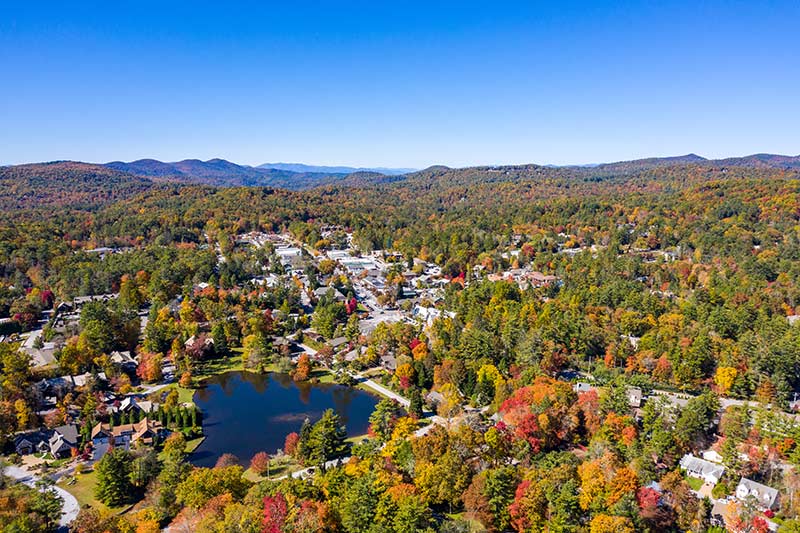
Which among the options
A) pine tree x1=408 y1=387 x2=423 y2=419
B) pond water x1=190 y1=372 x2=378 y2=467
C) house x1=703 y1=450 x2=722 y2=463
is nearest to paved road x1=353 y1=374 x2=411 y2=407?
pond water x1=190 y1=372 x2=378 y2=467

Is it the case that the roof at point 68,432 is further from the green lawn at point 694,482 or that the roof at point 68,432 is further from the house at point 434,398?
the green lawn at point 694,482

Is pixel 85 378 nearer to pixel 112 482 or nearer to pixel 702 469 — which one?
pixel 112 482

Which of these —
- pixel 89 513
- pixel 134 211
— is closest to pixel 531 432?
pixel 89 513

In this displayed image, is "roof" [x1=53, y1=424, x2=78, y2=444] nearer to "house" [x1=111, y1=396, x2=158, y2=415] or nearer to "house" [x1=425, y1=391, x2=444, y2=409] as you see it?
"house" [x1=111, y1=396, x2=158, y2=415]

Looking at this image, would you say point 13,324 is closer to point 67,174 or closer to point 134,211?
point 134,211

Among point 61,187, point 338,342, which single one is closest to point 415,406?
point 338,342

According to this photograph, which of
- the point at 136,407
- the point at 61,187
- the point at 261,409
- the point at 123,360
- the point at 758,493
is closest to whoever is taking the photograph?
the point at 758,493
